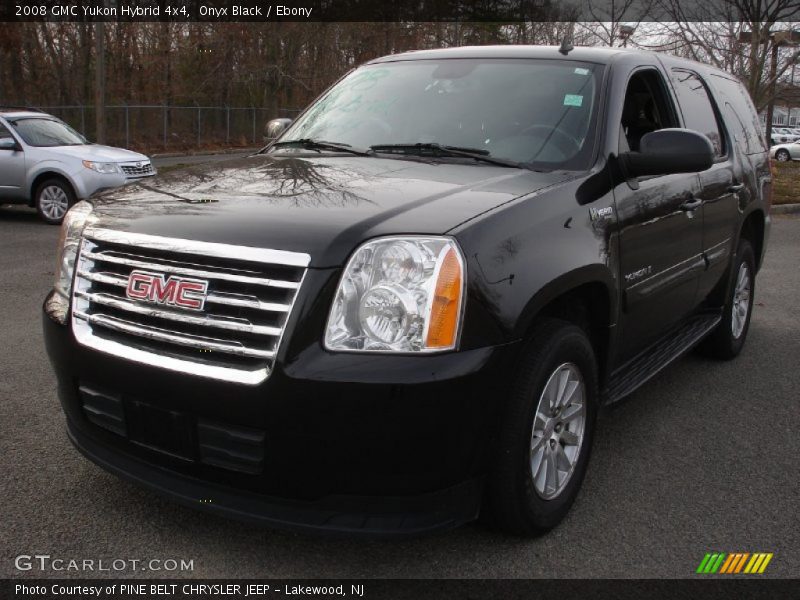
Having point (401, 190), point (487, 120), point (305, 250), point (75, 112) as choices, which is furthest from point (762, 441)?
point (75, 112)

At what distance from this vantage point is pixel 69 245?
3078 mm

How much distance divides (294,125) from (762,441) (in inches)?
116

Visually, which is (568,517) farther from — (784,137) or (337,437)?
(784,137)

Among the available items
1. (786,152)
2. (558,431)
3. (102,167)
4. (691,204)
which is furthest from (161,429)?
(786,152)

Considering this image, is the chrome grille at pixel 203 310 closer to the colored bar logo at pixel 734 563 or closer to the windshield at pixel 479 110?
the windshield at pixel 479 110

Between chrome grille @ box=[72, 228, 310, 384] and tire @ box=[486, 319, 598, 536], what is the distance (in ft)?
2.71

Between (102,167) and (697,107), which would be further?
(102,167)

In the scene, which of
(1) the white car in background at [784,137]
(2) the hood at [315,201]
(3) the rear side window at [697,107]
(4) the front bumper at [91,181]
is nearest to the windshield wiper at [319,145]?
(2) the hood at [315,201]

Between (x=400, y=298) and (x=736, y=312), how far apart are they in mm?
3752

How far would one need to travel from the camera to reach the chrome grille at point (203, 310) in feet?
8.07

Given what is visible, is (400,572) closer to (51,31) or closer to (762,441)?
(762,441)

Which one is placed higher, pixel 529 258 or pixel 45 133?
pixel 529 258

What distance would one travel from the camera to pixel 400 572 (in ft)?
9.11

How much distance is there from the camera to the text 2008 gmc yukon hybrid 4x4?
7.98 feet
